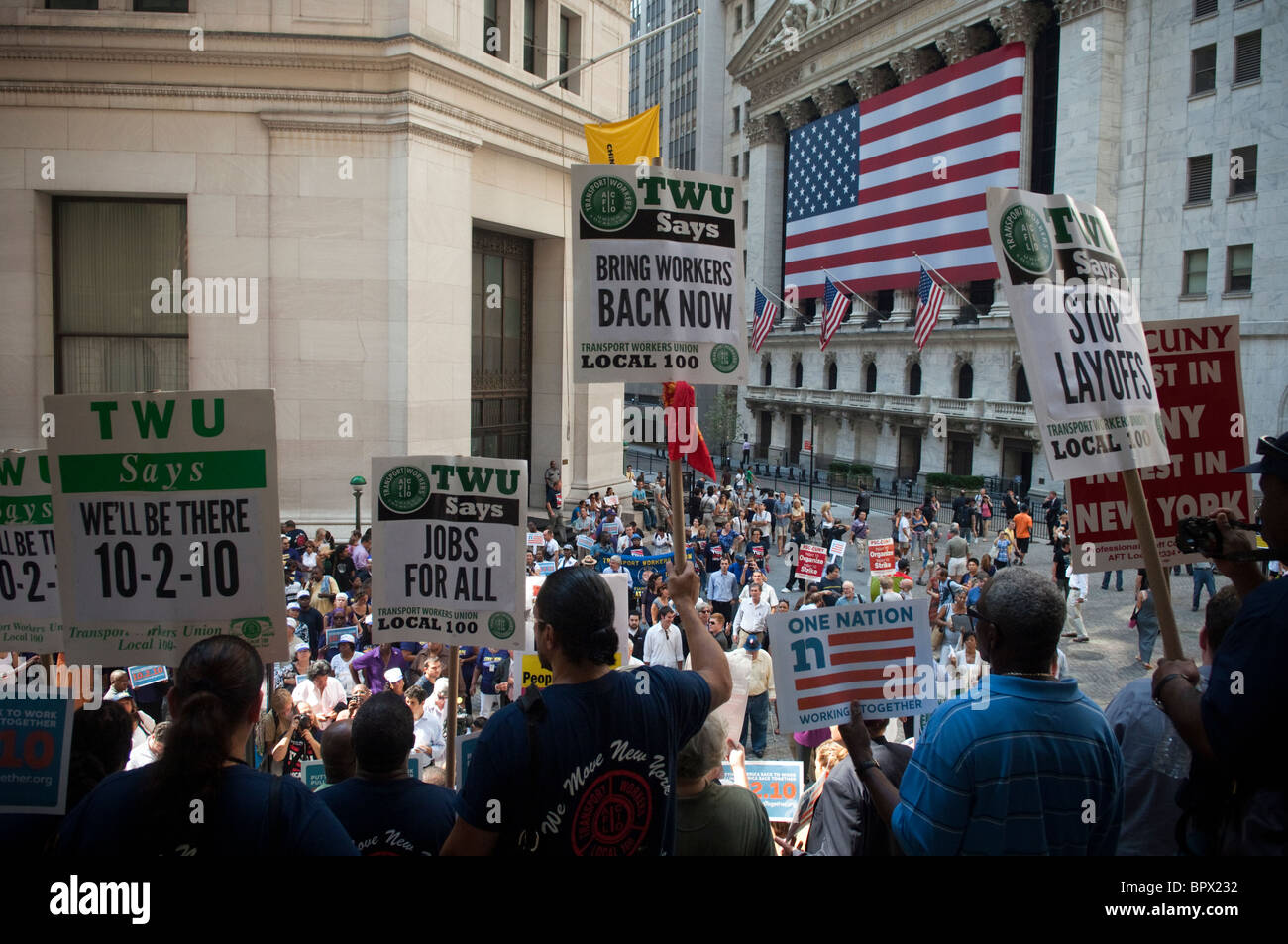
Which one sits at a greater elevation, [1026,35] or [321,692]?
[1026,35]

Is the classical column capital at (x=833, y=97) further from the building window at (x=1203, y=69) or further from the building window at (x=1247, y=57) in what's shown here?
the building window at (x=1247, y=57)

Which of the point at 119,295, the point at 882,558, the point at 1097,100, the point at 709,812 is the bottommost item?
the point at 882,558

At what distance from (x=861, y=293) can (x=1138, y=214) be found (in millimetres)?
16725

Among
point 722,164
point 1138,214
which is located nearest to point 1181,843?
point 1138,214

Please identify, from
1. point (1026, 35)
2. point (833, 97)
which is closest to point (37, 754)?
point (1026, 35)

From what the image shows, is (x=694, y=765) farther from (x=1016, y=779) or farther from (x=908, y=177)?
(x=908, y=177)

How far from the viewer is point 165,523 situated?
446cm

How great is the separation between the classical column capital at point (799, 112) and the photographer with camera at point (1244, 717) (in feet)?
201

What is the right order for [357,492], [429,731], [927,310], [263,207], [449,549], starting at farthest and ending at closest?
[927,310] < [263,207] < [357,492] < [429,731] < [449,549]

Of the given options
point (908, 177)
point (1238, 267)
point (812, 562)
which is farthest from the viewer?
point (908, 177)

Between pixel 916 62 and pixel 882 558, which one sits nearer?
pixel 882 558

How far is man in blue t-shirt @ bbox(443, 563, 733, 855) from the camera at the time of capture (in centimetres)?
269

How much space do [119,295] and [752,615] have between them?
52.9ft

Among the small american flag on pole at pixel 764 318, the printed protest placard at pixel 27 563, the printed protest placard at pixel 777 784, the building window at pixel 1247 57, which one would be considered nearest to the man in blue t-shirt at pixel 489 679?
the printed protest placard at pixel 777 784
